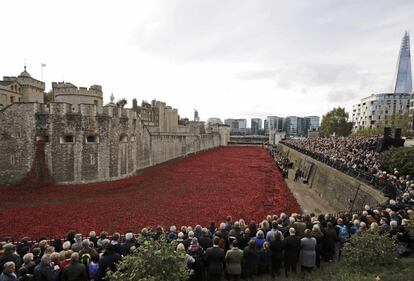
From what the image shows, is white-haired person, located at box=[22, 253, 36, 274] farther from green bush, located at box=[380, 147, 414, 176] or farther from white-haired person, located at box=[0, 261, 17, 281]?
green bush, located at box=[380, 147, 414, 176]

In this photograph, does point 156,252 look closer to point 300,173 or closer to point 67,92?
point 67,92

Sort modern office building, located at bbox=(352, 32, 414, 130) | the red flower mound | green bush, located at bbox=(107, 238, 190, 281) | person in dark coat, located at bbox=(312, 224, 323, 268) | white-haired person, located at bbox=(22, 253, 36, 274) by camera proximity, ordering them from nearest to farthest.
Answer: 1. green bush, located at bbox=(107, 238, 190, 281)
2. white-haired person, located at bbox=(22, 253, 36, 274)
3. person in dark coat, located at bbox=(312, 224, 323, 268)
4. the red flower mound
5. modern office building, located at bbox=(352, 32, 414, 130)

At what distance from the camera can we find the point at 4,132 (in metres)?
21.7

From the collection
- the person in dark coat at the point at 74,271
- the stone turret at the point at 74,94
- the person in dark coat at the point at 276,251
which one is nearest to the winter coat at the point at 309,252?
the person in dark coat at the point at 276,251

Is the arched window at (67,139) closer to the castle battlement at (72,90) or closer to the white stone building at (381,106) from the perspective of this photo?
the castle battlement at (72,90)

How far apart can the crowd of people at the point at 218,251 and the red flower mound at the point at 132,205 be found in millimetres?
5449

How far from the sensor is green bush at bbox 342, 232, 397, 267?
6820mm

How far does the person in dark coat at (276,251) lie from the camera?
763 centimetres

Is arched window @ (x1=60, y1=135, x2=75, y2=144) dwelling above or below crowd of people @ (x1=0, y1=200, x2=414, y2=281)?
above

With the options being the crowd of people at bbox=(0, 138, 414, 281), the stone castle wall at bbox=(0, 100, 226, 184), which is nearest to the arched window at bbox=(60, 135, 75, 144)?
the stone castle wall at bbox=(0, 100, 226, 184)

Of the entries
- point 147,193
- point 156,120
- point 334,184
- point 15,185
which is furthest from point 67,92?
point 334,184

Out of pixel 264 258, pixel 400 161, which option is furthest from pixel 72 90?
pixel 400 161

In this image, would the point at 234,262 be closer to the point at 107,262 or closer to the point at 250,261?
the point at 250,261

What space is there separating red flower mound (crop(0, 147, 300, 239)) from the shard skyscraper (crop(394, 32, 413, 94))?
182012mm
